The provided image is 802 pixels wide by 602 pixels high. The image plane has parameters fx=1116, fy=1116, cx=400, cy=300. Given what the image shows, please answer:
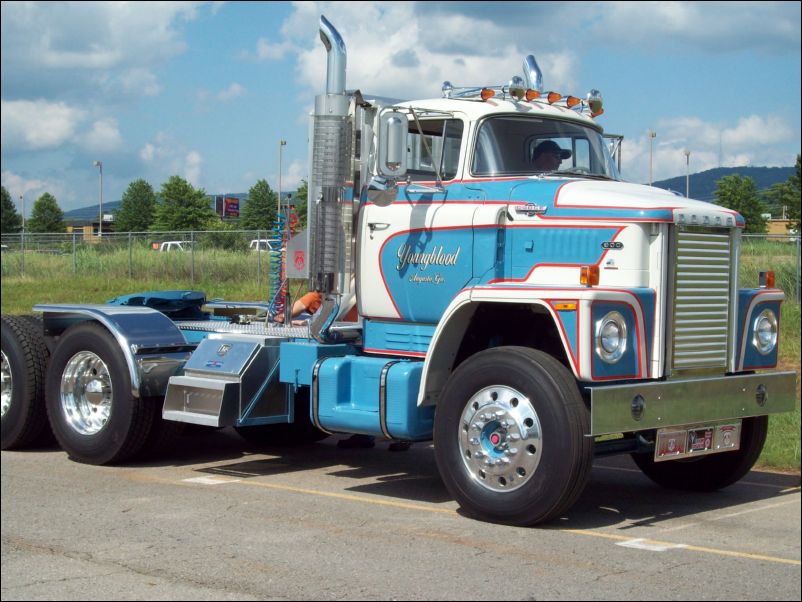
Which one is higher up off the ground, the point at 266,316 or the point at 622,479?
the point at 266,316

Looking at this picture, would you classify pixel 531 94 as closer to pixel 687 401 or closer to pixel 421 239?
pixel 421 239

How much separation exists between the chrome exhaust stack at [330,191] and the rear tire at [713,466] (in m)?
2.80

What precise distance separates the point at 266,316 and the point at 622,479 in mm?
3629

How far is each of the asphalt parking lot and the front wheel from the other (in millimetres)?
210

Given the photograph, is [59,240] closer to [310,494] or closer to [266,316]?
[266,316]

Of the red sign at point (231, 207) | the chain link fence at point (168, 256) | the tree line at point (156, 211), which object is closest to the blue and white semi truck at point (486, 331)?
the red sign at point (231, 207)

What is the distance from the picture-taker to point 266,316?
10.6 metres

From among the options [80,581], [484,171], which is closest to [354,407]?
[484,171]

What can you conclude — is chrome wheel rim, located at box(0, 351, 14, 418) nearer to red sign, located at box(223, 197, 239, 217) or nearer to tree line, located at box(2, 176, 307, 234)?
red sign, located at box(223, 197, 239, 217)

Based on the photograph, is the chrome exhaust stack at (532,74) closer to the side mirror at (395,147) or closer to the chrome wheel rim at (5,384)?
the side mirror at (395,147)

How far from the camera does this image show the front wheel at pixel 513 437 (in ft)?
23.1

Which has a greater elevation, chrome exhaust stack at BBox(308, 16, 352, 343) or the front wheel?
chrome exhaust stack at BBox(308, 16, 352, 343)

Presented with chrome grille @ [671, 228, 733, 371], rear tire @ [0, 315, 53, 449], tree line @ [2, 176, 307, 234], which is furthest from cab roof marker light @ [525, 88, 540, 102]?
tree line @ [2, 176, 307, 234]

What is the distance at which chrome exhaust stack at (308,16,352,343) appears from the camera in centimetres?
885
